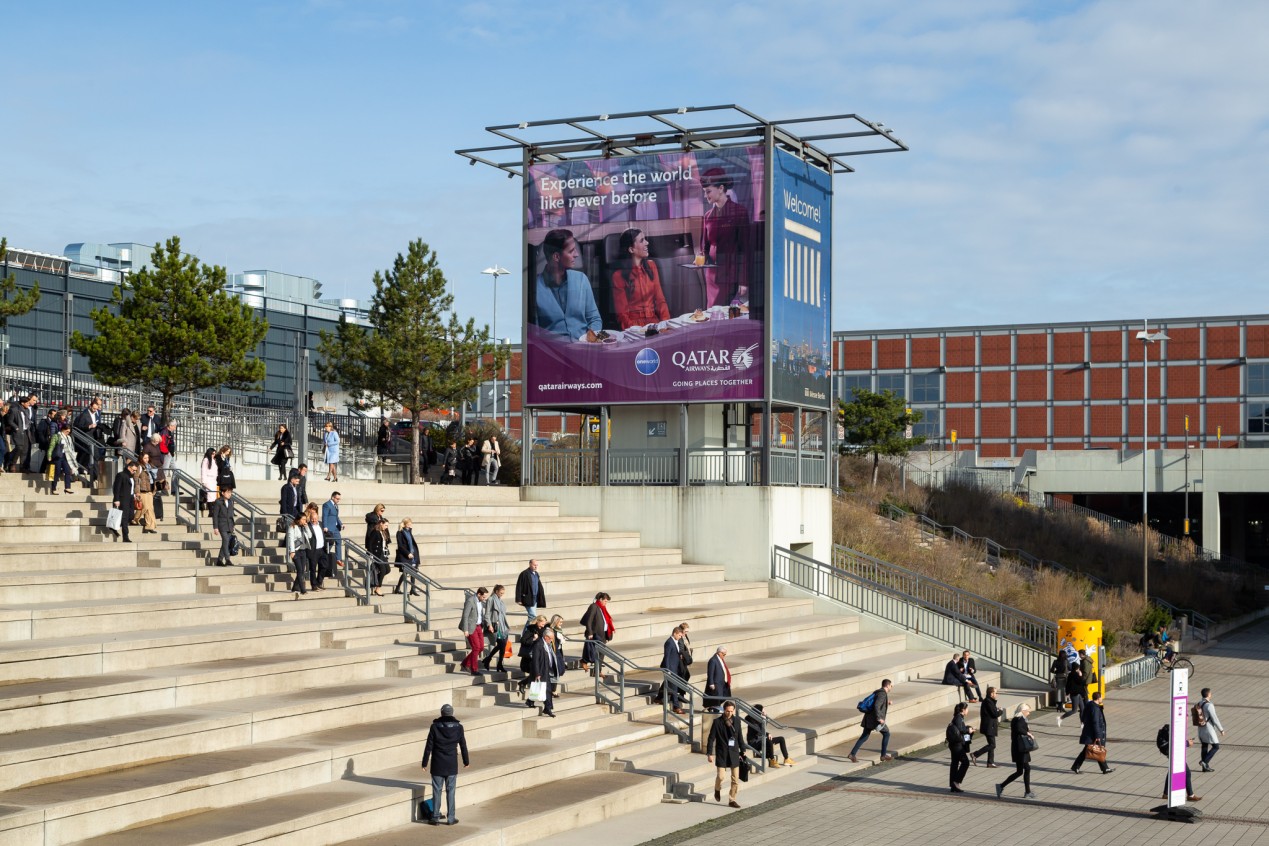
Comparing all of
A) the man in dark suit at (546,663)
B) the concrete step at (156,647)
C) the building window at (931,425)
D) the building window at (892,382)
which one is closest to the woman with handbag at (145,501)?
the concrete step at (156,647)

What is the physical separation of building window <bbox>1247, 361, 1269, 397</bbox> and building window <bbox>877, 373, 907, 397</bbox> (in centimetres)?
1825

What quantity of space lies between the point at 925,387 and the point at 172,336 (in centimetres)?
5473

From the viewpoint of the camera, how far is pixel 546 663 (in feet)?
70.3

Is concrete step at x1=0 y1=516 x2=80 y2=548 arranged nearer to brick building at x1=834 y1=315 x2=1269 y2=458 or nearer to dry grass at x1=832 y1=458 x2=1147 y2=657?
dry grass at x1=832 y1=458 x2=1147 y2=657

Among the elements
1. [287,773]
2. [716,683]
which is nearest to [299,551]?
[716,683]

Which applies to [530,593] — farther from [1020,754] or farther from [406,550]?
[1020,754]

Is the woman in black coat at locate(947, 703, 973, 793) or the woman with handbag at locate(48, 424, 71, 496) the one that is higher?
the woman with handbag at locate(48, 424, 71, 496)

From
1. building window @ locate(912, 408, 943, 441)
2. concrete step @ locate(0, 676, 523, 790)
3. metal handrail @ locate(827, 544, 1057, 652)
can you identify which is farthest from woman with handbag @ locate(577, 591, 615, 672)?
building window @ locate(912, 408, 943, 441)

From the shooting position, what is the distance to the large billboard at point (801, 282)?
120 feet

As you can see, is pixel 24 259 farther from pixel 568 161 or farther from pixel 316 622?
pixel 316 622

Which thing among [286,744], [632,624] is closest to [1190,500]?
[632,624]

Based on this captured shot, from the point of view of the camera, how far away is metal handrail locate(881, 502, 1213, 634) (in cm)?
5012

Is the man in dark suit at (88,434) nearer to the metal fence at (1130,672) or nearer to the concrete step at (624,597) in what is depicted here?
the concrete step at (624,597)

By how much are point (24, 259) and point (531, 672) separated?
170 feet
